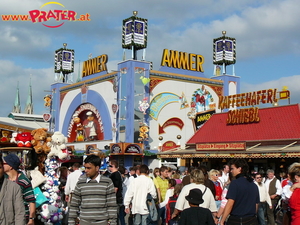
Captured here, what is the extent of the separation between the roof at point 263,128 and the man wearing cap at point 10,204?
20.4m

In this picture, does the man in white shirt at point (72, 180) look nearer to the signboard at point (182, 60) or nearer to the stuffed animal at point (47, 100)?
the signboard at point (182, 60)

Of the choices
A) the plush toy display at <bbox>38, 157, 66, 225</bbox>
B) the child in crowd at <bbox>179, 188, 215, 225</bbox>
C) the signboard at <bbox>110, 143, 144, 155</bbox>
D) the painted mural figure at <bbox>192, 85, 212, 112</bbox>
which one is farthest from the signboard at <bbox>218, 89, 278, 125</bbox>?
the child in crowd at <bbox>179, 188, 215, 225</bbox>

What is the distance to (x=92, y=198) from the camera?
685 centimetres

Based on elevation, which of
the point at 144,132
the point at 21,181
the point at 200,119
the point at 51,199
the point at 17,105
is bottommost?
the point at 51,199

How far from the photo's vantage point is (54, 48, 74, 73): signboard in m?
47.2

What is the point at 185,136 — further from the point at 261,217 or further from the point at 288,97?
the point at 261,217

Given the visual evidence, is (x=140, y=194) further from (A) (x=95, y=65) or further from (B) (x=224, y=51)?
(B) (x=224, y=51)

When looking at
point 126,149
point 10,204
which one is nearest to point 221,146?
point 126,149

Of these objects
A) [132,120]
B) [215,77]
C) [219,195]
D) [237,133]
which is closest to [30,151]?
[219,195]

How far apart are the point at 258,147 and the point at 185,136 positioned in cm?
1327

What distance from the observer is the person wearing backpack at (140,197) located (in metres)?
Result: 10.6

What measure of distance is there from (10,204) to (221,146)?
22.1 m

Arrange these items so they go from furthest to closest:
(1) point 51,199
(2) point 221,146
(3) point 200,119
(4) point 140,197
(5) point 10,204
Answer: (3) point 200,119 < (2) point 221,146 < (4) point 140,197 < (1) point 51,199 < (5) point 10,204

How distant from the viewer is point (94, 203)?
6.84m
